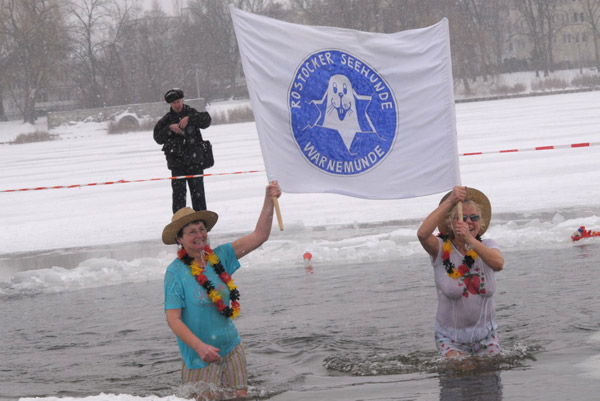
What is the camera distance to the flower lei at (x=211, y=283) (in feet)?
20.1

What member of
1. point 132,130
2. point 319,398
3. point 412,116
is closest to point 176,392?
point 319,398

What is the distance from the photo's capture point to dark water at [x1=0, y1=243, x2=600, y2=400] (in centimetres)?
654

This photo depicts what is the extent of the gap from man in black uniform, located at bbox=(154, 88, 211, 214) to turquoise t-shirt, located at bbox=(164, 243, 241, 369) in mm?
5927

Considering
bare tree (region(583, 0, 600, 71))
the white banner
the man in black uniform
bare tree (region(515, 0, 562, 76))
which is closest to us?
the white banner

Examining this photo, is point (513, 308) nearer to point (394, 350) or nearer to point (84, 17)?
point (394, 350)

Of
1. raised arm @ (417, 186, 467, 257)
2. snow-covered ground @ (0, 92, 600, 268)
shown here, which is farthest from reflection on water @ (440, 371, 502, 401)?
snow-covered ground @ (0, 92, 600, 268)

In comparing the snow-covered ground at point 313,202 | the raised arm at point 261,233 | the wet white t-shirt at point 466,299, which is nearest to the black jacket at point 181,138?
the snow-covered ground at point 313,202

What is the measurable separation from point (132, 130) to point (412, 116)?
176 feet

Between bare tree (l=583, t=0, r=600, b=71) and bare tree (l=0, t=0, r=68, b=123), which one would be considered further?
bare tree (l=583, t=0, r=600, b=71)

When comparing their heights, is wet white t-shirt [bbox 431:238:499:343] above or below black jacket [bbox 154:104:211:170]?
below

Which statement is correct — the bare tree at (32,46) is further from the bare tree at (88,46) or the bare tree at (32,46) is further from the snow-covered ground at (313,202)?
the snow-covered ground at (313,202)

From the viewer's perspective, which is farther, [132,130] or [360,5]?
[360,5]

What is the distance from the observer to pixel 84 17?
102 metres

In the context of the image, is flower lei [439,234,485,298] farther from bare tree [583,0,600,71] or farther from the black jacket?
bare tree [583,0,600,71]
